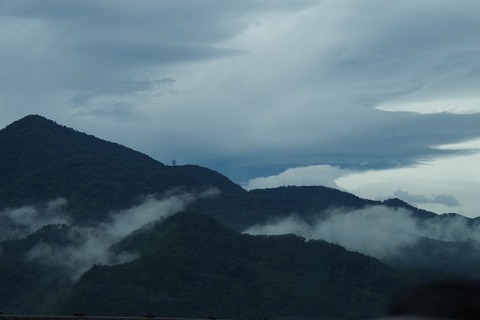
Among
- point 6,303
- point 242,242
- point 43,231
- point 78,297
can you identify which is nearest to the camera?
point 78,297

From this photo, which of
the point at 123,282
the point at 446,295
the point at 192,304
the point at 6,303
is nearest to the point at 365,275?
the point at 192,304

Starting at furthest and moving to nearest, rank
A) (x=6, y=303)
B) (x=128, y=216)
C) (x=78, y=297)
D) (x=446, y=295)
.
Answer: (x=128, y=216) < (x=6, y=303) < (x=78, y=297) < (x=446, y=295)

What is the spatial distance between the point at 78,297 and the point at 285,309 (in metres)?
27.5

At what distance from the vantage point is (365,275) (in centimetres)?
13062

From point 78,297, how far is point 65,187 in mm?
81565

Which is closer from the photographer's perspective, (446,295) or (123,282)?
(446,295)

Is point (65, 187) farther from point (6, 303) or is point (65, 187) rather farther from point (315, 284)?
point (315, 284)

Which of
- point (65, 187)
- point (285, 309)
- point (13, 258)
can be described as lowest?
point (285, 309)

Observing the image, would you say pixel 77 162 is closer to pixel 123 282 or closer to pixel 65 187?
pixel 65 187

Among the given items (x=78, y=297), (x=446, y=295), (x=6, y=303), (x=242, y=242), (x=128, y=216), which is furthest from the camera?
(x=128, y=216)

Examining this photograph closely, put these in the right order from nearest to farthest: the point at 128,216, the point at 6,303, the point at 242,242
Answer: the point at 6,303
the point at 242,242
the point at 128,216

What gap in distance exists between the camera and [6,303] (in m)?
129

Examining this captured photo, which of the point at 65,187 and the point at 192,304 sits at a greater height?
the point at 65,187

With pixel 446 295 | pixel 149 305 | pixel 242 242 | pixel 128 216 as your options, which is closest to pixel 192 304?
pixel 149 305
